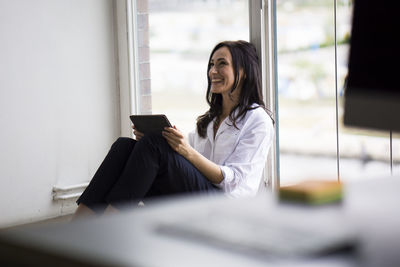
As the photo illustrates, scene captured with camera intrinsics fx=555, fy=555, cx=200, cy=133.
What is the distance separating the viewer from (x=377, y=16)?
1.76ft

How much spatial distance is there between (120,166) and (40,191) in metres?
1.37

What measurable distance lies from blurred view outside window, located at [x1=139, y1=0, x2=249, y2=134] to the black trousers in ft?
3.89

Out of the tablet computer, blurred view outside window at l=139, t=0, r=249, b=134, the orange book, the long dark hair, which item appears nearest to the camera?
the orange book

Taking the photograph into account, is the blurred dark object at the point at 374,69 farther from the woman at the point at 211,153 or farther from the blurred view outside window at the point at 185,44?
the blurred view outside window at the point at 185,44

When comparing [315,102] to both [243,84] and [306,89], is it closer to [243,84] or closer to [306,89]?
[306,89]

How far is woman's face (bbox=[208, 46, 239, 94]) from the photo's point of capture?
248 centimetres

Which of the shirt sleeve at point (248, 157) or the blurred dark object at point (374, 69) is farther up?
the blurred dark object at point (374, 69)

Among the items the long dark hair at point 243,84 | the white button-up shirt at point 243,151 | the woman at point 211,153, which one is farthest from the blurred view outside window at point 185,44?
the white button-up shirt at point 243,151

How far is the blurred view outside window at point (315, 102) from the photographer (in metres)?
2.71

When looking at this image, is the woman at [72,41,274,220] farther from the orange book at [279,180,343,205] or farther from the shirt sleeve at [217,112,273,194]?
the orange book at [279,180,343,205]

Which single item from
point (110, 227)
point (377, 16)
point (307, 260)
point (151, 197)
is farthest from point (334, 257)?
point (151, 197)

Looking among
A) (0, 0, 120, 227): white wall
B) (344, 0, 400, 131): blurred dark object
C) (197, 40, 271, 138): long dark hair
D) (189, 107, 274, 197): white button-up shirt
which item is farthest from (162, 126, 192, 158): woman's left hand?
(344, 0, 400, 131): blurred dark object

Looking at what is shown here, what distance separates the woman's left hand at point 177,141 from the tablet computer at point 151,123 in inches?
2.0

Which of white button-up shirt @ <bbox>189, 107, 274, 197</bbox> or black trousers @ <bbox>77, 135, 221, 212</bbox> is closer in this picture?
black trousers @ <bbox>77, 135, 221, 212</bbox>
